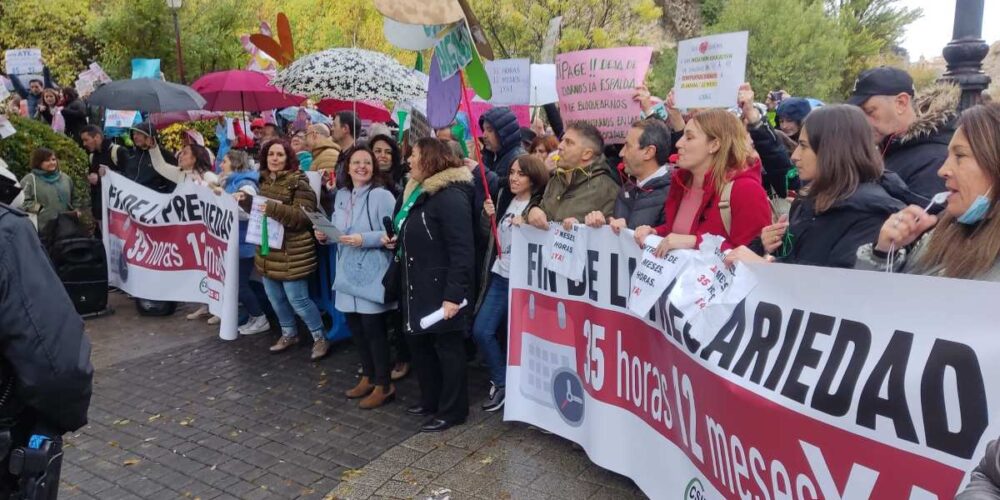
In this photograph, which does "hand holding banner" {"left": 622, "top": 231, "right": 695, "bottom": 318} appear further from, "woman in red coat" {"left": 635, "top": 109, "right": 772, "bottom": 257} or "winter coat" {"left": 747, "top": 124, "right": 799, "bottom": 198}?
"winter coat" {"left": 747, "top": 124, "right": 799, "bottom": 198}

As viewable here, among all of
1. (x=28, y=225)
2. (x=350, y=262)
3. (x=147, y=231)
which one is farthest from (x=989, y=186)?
(x=147, y=231)

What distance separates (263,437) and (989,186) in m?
4.29

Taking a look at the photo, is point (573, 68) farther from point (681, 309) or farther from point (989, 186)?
point (989, 186)

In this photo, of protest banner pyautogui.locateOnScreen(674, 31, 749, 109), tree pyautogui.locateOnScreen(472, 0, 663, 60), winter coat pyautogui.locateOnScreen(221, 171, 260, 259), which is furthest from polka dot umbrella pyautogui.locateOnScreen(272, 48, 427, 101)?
tree pyautogui.locateOnScreen(472, 0, 663, 60)

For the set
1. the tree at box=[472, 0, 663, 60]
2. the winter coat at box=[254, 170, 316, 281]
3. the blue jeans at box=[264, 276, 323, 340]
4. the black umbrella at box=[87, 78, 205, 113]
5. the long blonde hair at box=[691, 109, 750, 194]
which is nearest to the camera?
the long blonde hair at box=[691, 109, 750, 194]

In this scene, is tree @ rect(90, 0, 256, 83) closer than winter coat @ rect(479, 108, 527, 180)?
No

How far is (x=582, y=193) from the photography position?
4348mm

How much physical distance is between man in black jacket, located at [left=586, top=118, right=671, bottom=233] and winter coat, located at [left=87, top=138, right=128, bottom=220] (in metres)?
7.05

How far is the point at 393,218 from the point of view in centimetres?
515

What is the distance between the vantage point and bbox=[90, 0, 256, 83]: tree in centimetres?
1881

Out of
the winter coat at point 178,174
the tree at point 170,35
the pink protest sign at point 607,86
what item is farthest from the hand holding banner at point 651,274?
the tree at point 170,35

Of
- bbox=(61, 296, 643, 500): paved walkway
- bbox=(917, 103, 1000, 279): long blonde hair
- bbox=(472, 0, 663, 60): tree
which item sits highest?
bbox=(472, 0, 663, 60): tree

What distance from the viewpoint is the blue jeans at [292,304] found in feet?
20.3

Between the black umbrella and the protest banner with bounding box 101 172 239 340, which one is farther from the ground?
the black umbrella
